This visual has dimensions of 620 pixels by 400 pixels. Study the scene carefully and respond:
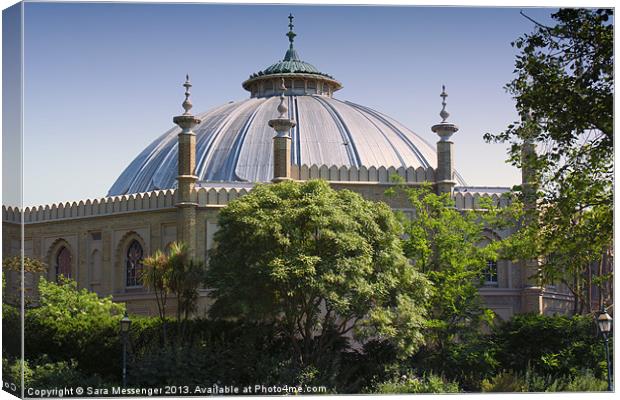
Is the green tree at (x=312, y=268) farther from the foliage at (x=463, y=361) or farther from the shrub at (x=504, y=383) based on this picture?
the shrub at (x=504, y=383)

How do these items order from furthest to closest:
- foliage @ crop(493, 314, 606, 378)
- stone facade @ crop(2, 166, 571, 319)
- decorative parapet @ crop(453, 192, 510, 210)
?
decorative parapet @ crop(453, 192, 510, 210) < stone facade @ crop(2, 166, 571, 319) < foliage @ crop(493, 314, 606, 378)

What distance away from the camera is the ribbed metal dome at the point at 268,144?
151ft

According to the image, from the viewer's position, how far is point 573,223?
2500cm

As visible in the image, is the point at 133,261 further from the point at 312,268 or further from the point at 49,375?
the point at 49,375

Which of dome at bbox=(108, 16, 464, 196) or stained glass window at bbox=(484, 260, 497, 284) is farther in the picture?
dome at bbox=(108, 16, 464, 196)

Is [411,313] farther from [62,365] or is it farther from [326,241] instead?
[62,365]

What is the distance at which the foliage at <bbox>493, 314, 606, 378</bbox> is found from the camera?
31.9 metres

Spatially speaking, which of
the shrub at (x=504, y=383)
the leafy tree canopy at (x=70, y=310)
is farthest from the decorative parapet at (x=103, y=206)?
the shrub at (x=504, y=383)

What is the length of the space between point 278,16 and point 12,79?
630 cm

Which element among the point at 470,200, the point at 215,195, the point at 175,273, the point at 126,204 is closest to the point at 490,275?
the point at 470,200

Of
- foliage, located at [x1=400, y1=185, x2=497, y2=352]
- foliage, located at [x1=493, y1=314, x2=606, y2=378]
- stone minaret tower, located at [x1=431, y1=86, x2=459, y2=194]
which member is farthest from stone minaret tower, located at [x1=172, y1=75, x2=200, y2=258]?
foliage, located at [x1=493, y1=314, x2=606, y2=378]

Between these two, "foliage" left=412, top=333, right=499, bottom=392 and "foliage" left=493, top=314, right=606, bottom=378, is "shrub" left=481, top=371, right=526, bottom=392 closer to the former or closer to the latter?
"foliage" left=412, top=333, right=499, bottom=392

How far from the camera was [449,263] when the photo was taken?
3584 cm

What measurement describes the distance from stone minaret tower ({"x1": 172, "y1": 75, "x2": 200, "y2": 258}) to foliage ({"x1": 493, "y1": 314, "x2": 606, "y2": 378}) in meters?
11.8
